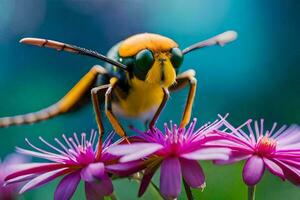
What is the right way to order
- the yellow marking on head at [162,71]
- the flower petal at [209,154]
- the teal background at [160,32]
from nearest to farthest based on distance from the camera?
the flower petal at [209,154], the yellow marking on head at [162,71], the teal background at [160,32]

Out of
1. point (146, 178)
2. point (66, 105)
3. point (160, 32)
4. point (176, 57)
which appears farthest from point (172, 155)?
point (160, 32)

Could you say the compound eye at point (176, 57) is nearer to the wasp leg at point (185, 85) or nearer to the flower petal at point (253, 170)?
the wasp leg at point (185, 85)

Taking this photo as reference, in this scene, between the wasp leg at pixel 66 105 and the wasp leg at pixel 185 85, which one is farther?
the wasp leg at pixel 66 105

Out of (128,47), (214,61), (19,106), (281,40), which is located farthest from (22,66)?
(128,47)

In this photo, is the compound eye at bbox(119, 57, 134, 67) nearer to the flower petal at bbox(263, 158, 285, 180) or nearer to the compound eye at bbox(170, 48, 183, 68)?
the compound eye at bbox(170, 48, 183, 68)

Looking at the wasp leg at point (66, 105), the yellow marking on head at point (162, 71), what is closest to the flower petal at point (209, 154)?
the yellow marking on head at point (162, 71)

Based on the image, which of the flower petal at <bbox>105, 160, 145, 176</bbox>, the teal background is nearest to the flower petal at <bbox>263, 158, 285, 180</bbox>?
the flower petal at <bbox>105, 160, 145, 176</bbox>

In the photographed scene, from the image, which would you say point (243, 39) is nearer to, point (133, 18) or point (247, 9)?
point (247, 9)
